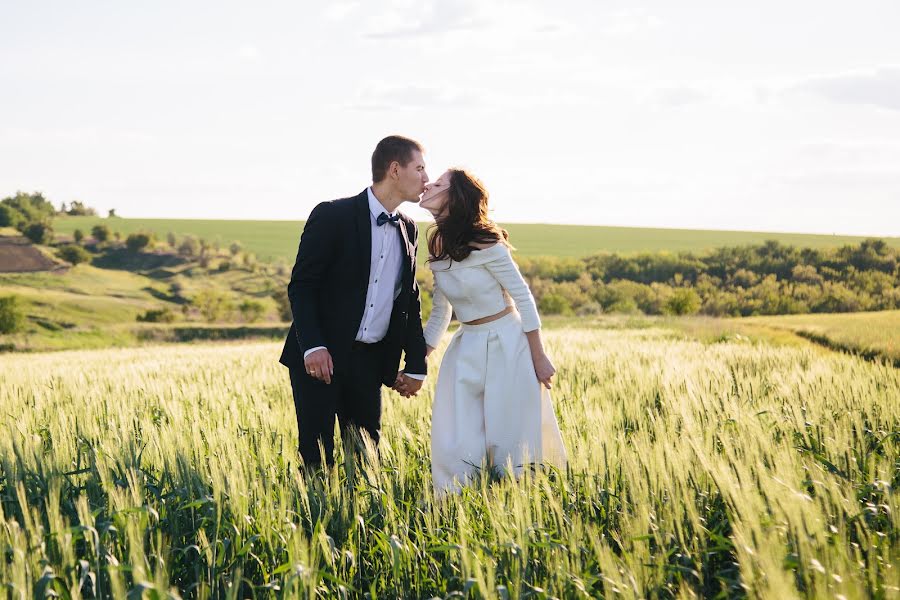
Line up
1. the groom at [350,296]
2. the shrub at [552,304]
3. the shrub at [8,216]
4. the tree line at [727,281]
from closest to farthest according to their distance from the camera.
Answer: the groom at [350,296] < the tree line at [727,281] < the shrub at [552,304] < the shrub at [8,216]

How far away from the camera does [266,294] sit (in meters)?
58.7

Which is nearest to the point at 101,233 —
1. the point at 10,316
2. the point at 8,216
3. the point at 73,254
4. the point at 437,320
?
the point at 73,254

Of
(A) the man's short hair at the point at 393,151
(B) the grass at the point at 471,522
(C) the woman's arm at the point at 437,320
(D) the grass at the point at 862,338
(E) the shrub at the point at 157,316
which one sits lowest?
(E) the shrub at the point at 157,316

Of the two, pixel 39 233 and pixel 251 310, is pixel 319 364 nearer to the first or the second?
pixel 251 310

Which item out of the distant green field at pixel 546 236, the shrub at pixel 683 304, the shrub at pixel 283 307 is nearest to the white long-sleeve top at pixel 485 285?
the shrub at pixel 683 304

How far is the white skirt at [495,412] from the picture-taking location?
13.9ft

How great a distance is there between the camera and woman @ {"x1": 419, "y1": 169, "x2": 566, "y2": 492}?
4.12 m

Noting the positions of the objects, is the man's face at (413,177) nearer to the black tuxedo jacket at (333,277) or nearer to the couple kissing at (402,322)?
the couple kissing at (402,322)

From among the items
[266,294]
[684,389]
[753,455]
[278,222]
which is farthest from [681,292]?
[278,222]

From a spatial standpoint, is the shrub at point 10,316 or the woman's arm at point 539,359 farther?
the shrub at point 10,316

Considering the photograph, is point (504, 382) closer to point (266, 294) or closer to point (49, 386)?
point (49, 386)

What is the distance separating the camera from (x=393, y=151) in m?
4.17

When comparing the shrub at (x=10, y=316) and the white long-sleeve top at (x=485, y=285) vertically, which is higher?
the white long-sleeve top at (x=485, y=285)

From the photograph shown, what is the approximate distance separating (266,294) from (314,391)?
55.8 metres
